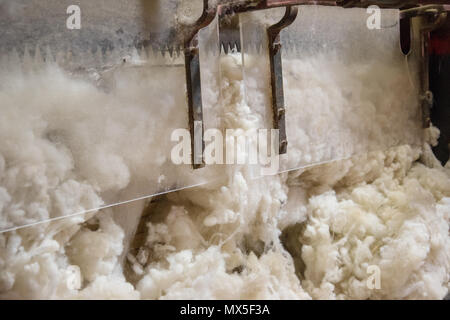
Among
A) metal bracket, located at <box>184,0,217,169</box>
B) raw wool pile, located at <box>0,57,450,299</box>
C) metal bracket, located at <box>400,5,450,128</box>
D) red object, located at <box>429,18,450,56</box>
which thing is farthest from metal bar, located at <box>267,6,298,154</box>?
red object, located at <box>429,18,450,56</box>

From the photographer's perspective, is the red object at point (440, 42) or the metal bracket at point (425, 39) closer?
the metal bracket at point (425, 39)

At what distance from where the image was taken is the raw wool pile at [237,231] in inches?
40.3

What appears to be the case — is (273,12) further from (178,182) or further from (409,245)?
(409,245)

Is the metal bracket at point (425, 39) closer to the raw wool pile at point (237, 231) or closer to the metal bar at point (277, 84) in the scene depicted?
the raw wool pile at point (237, 231)

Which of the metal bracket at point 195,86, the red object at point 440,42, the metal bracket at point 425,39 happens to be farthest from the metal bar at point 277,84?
the red object at point 440,42

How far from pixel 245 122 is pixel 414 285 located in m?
0.75

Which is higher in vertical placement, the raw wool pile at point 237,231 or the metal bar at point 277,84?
the metal bar at point 277,84

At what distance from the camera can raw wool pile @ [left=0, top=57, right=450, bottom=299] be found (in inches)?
40.3

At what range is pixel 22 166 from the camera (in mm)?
1001

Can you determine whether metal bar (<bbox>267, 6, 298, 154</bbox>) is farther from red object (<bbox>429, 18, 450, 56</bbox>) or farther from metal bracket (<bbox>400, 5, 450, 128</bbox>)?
red object (<bbox>429, 18, 450, 56</bbox>)

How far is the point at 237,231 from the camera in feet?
4.72

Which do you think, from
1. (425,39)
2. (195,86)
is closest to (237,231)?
(195,86)
